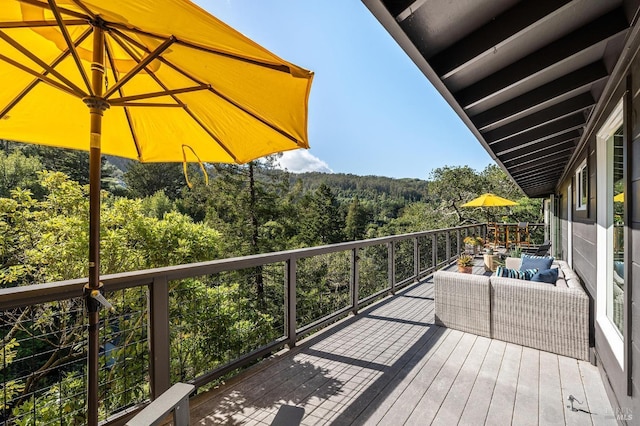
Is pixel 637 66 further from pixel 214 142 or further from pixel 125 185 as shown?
pixel 125 185

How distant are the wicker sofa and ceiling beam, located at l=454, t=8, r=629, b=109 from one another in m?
2.04

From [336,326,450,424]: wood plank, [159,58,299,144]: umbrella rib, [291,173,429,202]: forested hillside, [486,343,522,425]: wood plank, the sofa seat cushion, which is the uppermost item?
[291,173,429,202]: forested hillside

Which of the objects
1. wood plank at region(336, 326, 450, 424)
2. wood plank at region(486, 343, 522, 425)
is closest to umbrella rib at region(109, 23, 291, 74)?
wood plank at region(336, 326, 450, 424)

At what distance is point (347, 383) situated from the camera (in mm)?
2656

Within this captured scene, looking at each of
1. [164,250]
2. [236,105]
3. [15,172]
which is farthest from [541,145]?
[15,172]

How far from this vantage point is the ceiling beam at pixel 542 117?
9.52ft

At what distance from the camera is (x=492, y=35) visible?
1830 mm

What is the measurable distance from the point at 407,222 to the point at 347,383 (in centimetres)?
3382

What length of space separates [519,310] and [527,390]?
100cm

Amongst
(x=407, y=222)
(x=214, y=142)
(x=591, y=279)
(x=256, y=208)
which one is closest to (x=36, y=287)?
(x=214, y=142)

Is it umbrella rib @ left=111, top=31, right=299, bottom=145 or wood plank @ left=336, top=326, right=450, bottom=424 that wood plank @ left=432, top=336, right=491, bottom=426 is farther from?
umbrella rib @ left=111, top=31, right=299, bottom=145

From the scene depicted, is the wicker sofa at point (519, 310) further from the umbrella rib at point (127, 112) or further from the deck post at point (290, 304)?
the umbrella rib at point (127, 112)

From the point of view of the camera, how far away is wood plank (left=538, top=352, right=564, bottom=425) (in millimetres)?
2180

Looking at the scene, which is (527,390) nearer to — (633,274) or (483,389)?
(483,389)
